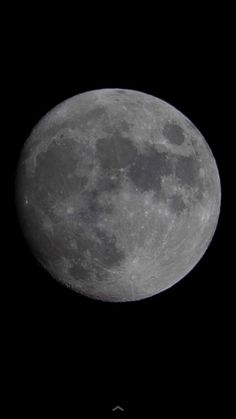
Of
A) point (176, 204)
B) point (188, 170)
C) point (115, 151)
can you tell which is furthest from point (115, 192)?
point (188, 170)

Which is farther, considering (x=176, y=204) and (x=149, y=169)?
(x=176, y=204)

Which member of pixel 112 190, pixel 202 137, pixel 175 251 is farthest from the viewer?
pixel 202 137

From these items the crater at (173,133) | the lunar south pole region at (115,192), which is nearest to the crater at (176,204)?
the lunar south pole region at (115,192)

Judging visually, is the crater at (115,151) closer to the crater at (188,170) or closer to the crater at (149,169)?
the crater at (149,169)

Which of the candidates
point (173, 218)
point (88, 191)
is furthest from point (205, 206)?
point (88, 191)

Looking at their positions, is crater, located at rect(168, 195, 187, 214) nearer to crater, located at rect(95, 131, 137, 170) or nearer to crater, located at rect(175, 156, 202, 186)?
crater, located at rect(175, 156, 202, 186)

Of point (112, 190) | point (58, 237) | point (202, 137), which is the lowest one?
point (58, 237)

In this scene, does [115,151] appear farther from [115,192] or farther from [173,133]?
[173,133]

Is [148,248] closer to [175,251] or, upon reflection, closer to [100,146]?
[175,251]
